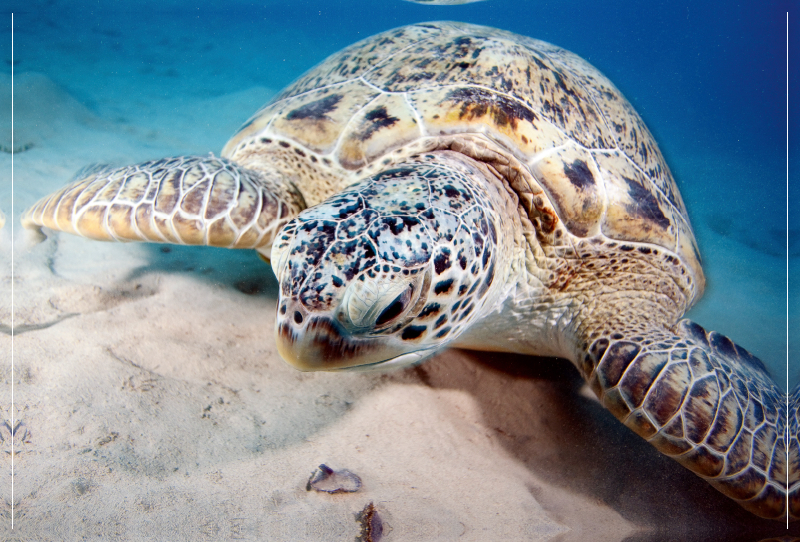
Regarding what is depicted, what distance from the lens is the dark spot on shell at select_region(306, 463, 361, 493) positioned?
1.09 m

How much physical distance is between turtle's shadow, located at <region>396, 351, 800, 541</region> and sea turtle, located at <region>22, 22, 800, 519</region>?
4.9 inches

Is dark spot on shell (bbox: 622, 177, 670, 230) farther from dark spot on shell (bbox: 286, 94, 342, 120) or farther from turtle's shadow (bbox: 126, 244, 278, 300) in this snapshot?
turtle's shadow (bbox: 126, 244, 278, 300)

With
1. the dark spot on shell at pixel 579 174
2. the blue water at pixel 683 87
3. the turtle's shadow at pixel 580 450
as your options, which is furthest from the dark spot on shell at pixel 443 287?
the blue water at pixel 683 87

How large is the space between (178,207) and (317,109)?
768 millimetres

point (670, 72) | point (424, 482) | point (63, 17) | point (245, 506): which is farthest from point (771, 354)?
point (670, 72)

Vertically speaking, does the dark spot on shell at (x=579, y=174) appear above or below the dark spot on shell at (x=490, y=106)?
below

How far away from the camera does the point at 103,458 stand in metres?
1.03

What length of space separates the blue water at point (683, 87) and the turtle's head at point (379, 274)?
1904 mm

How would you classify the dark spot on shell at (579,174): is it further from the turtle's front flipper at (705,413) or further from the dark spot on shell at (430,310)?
the dark spot on shell at (430,310)

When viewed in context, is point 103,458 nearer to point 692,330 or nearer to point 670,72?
point 692,330

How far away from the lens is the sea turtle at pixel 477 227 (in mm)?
981

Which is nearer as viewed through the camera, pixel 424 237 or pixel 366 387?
pixel 424 237

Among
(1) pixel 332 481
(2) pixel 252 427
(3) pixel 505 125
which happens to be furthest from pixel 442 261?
(3) pixel 505 125

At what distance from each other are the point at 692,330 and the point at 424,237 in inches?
55.1
